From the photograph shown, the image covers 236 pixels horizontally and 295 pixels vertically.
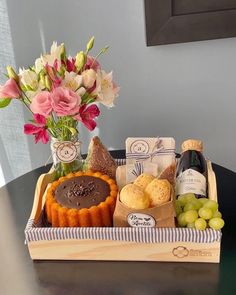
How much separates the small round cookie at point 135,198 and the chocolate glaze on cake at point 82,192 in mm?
78

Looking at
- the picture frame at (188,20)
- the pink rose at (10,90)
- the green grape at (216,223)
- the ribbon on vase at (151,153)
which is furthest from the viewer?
the picture frame at (188,20)

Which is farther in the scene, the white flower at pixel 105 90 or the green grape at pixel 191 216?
the white flower at pixel 105 90

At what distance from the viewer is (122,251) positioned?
91 cm

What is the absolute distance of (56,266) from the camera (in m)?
0.92

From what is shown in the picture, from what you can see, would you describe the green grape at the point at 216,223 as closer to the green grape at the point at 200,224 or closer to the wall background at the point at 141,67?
the green grape at the point at 200,224

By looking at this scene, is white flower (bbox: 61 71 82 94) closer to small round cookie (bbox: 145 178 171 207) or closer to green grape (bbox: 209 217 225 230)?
small round cookie (bbox: 145 178 171 207)

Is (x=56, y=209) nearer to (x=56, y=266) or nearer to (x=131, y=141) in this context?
(x=56, y=266)

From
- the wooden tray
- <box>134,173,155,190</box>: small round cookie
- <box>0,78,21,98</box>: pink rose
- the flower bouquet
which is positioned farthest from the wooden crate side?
<box>0,78,21,98</box>: pink rose

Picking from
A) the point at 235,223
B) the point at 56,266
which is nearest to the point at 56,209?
the point at 56,266

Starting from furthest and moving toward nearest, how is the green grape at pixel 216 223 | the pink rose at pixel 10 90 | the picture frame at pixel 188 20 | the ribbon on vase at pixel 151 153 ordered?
the picture frame at pixel 188 20, the ribbon on vase at pixel 151 153, the pink rose at pixel 10 90, the green grape at pixel 216 223

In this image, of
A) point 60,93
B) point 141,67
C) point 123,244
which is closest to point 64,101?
point 60,93

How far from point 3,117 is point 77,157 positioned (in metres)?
0.54

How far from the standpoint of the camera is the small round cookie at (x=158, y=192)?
0.87 meters

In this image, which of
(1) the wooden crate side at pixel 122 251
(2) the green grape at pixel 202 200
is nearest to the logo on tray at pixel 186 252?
(1) the wooden crate side at pixel 122 251
